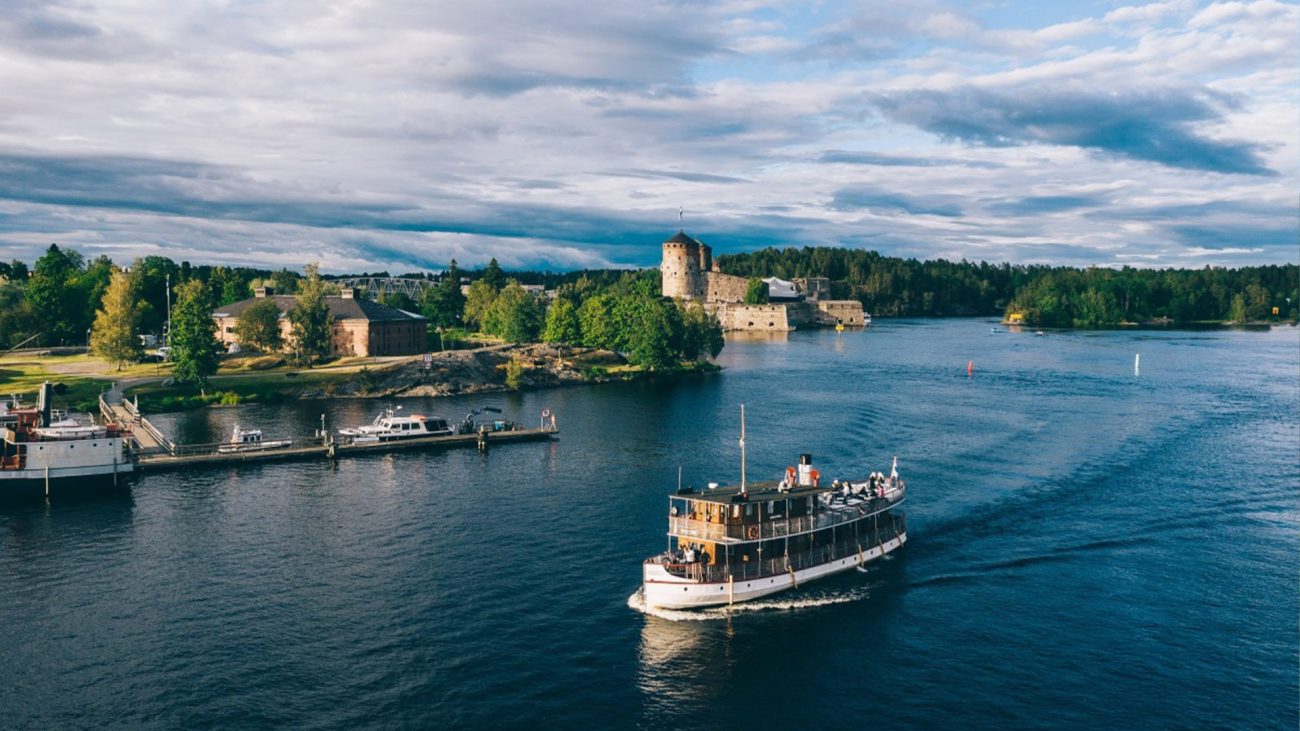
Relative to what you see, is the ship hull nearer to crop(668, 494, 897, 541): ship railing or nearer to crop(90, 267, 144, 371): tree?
crop(668, 494, 897, 541): ship railing

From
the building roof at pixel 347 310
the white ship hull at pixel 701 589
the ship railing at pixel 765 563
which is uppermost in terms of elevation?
the building roof at pixel 347 310

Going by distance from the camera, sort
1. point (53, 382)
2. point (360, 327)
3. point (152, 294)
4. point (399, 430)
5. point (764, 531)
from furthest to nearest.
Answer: point (152, 294)
point (360, 327)
point (53, 382)
point (399, 430)
point (764, 531)

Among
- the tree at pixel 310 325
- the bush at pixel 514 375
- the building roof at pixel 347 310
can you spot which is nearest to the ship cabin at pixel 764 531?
the bush at pixel 514 375

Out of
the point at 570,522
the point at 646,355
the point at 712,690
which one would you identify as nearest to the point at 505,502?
the point at 570,522

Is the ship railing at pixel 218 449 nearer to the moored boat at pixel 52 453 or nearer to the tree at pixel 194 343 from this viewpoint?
the moored boat at pixel 52 453

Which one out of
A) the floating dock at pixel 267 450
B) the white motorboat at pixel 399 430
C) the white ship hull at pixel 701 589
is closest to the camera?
the white ship hull at pixel 701 589

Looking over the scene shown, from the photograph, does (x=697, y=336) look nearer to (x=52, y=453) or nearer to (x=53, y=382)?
(x=53, y=382)

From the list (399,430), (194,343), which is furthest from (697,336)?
(194,343)
